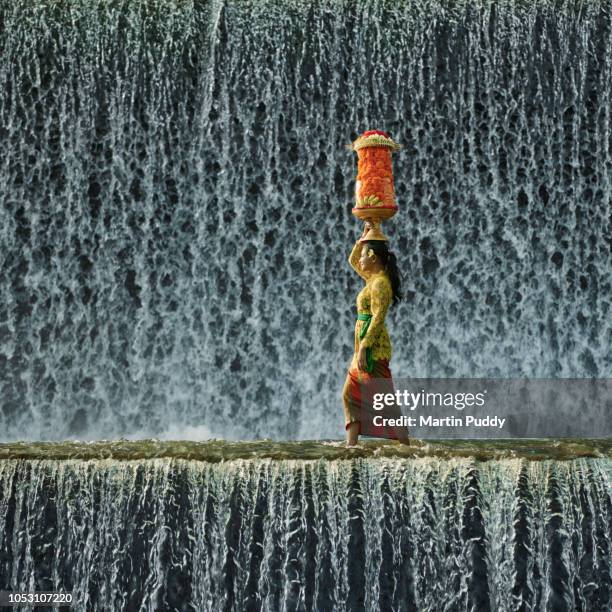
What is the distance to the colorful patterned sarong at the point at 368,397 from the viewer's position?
9219 millimetres

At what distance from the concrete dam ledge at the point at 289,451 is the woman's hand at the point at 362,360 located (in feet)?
1.67

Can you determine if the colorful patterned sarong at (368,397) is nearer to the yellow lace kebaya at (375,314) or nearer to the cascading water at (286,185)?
the yellow lace kebaya at (375,314)

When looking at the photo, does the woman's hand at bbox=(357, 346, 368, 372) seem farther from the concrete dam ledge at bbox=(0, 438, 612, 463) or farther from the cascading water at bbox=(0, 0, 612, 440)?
the cascading water at bbox=(0, 0, 612, 440)

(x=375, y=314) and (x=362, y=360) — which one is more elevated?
(x=375, y=314)

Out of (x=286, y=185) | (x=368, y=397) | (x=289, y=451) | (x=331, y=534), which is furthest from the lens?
(x=286, y=185)

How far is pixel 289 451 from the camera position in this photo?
9609 mm

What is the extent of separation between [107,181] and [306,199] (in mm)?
→ 1855

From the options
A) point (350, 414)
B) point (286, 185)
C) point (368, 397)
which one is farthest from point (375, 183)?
point (286, 185)

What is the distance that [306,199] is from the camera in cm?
1379

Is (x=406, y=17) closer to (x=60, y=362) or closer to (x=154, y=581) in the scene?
(x=60, y=362)

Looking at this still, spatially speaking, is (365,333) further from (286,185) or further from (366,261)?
(286,185)
